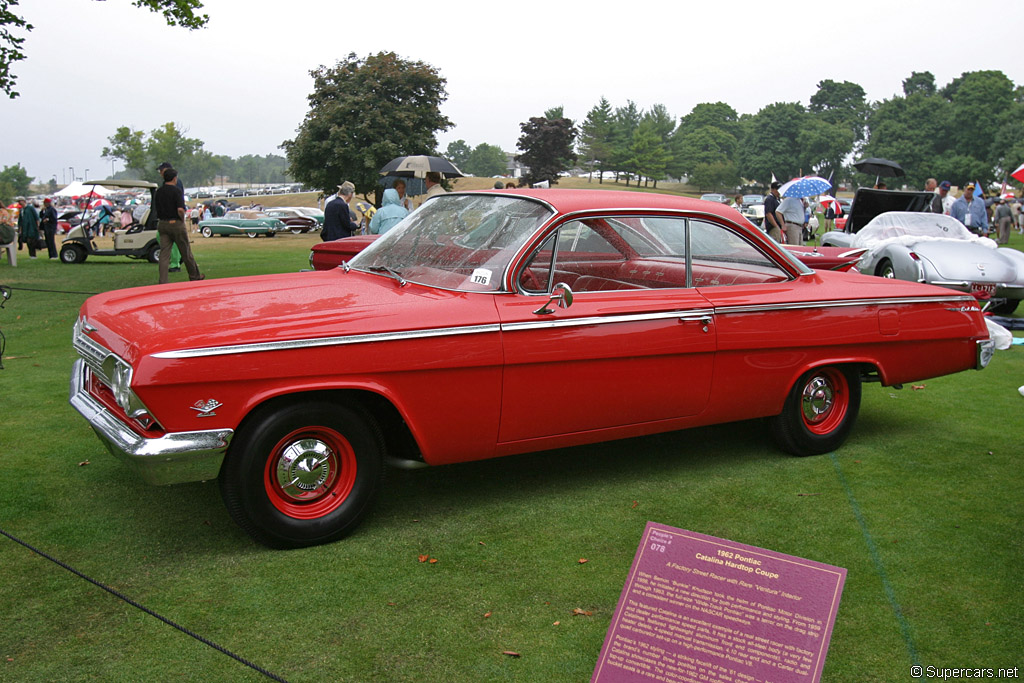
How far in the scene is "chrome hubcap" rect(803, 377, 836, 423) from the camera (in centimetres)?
490

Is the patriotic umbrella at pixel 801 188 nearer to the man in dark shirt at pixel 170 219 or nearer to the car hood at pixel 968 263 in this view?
the car hood at pixel 968 263

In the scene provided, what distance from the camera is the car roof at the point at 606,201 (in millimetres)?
4324

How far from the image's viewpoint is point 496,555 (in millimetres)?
3621

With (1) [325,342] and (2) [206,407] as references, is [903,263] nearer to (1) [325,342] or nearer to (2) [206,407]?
(1) [325,342]

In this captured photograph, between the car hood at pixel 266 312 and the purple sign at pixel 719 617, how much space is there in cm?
174

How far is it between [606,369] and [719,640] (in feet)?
6.76

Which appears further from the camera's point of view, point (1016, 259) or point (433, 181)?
point (433, 181)

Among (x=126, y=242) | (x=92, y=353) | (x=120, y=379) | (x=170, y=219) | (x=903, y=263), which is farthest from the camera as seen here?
(x=126, y=242)

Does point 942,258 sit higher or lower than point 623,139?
lower

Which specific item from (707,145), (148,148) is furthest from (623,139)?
(148,148)

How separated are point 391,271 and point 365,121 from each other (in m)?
42.7

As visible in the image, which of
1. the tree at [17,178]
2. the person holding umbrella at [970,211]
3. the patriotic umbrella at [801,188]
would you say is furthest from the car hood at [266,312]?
the tree at [17,178]

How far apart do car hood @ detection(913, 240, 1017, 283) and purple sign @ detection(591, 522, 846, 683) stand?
8460 mm

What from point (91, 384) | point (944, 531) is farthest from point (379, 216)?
point (944, 531)
